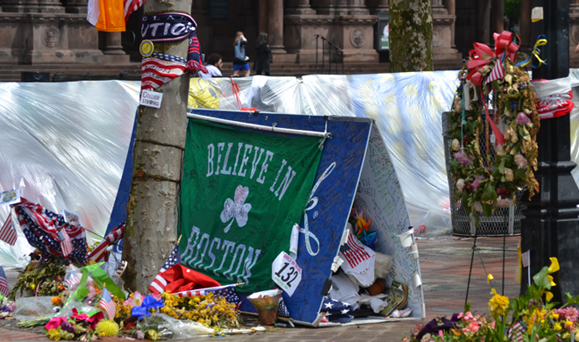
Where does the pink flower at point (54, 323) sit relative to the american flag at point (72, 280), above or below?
below

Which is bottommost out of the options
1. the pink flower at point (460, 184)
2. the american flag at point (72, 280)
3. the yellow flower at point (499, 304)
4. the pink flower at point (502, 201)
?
the american flag at point (72, 280)

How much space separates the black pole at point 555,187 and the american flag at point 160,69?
2693 millimetres

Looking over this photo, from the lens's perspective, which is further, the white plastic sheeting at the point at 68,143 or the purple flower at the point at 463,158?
the white plastic sheeting at the point at 68,143

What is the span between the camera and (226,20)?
111 ft

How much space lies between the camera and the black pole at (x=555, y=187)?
5430mm

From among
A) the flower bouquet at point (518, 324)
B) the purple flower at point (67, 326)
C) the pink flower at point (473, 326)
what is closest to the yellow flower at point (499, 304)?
the flower bouquet at point (518, 324)

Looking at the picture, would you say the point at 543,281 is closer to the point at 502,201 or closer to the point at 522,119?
the point at 502,201

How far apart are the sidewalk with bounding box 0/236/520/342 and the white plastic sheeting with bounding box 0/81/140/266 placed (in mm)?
3808

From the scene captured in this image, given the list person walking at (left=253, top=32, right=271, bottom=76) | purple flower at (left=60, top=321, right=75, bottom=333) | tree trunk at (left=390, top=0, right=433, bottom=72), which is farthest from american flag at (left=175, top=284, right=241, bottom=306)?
person walking at (left=253, top=32, right=271, bottom=76)

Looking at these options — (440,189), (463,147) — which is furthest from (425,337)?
(440,189)

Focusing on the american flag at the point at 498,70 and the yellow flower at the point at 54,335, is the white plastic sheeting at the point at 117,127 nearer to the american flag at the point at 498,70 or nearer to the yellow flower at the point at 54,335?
the yellow flower at the point at 54,335

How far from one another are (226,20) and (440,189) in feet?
74.8

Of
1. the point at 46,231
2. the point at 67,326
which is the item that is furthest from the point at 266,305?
the point at 46,231

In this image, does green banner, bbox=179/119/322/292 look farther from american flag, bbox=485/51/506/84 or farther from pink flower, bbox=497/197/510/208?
american flag, bbox=485/51/506/84
